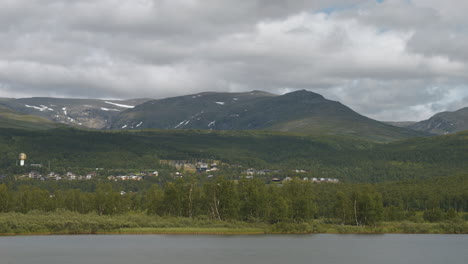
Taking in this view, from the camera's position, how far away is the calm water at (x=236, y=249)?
99.8 metres

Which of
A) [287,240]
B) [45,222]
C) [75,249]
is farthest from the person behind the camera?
[45,222]

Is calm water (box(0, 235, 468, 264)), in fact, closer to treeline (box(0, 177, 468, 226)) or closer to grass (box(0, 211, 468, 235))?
grass (box(0, 211, 468, 235))

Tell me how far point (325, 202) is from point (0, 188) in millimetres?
88788

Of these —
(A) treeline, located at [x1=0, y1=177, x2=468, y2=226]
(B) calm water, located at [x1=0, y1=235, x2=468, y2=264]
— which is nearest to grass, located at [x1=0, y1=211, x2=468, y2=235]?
(A) treeline, located at [x1=0, y1=177, x2=468, y2=226]

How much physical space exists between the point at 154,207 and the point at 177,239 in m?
33.1

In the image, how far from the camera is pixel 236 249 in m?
113

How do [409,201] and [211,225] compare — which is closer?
[211,225]

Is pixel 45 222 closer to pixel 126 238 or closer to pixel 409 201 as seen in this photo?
pixel 126 238

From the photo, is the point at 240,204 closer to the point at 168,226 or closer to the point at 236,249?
the point at 168,226

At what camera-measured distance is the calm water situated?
9975 cm

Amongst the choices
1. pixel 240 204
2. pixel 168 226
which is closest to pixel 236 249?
pixel 168 226

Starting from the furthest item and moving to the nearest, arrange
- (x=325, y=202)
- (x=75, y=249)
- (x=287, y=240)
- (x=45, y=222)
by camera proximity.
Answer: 1. (x=325, y=202)
2. (x=45, y=222)
3. (x=287, y=240)
4. (x=75, y=249)

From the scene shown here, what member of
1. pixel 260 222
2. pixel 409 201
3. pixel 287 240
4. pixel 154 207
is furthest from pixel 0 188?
pixel 409 201

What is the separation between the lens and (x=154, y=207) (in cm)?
16388
